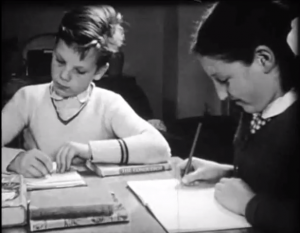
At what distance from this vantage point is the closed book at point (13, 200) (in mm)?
783

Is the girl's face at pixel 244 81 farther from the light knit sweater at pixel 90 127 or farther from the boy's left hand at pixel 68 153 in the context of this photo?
the boy's left hand at pixel 68 153

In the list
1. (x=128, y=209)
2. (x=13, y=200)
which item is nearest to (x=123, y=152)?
(x=128, y=209)

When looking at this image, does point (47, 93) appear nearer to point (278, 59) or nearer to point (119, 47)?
point (119, 47)

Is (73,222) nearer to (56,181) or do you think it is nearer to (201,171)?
(56,181)

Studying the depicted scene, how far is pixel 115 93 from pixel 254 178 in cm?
34

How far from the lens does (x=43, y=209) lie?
79 cm

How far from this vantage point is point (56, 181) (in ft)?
2.93

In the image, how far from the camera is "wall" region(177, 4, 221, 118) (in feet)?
3.02

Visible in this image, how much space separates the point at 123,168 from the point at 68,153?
0.12 m

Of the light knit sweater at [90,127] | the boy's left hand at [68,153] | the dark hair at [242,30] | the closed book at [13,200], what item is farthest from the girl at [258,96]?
the closed book at [13,200]

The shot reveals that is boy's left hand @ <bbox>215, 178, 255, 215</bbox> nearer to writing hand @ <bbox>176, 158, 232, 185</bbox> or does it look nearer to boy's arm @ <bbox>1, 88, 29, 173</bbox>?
writing hand @ <bbox>176, 158, 232, 185</bbox>

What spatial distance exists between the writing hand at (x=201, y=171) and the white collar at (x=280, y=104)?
0.49ft

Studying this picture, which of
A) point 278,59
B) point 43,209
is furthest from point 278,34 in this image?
point 43,209

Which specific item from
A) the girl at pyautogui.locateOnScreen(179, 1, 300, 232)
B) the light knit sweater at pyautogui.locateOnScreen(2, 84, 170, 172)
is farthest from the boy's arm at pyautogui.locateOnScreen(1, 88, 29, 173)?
the girl at pyautogui.locateOnScreen(179, 1, 300, 232)
